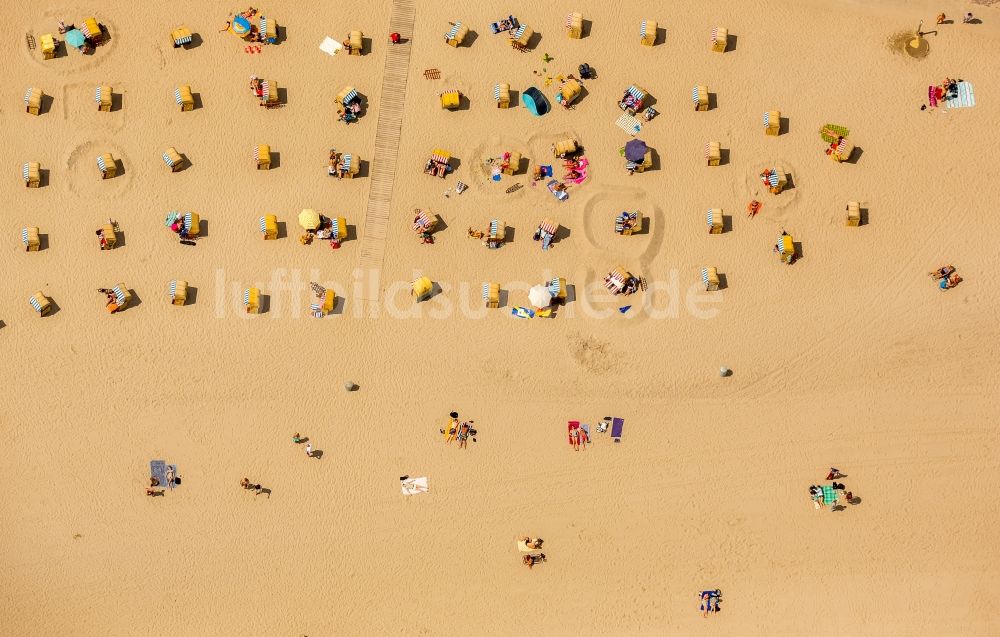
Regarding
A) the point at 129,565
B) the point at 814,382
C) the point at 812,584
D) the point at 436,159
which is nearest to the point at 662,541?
the point at 812,584

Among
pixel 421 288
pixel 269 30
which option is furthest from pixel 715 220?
pixel 269 30

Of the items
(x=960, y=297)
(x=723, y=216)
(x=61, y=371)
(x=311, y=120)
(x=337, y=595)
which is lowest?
(x=337, y=595)

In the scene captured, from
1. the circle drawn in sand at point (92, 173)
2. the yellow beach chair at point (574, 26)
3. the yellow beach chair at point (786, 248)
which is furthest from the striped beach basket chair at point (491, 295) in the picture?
the circle drawn in sand at point (92, 173)

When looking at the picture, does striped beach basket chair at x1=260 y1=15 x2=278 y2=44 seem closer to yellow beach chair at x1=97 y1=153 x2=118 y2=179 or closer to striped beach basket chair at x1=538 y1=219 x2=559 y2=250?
yellow beach chair at x1=97 y1=153 x2=118 y2=179

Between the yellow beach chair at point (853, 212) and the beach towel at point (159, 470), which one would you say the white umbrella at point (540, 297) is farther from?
the beach towel at point (159, 470)

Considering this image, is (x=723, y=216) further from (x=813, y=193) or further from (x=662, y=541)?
(x=662, y=541)

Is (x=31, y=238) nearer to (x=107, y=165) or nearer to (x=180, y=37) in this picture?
(x=107, y=165)

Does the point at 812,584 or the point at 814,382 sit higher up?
→ the point at 814,382

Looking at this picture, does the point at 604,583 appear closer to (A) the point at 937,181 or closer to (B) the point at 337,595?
(B) the point at 337,595
